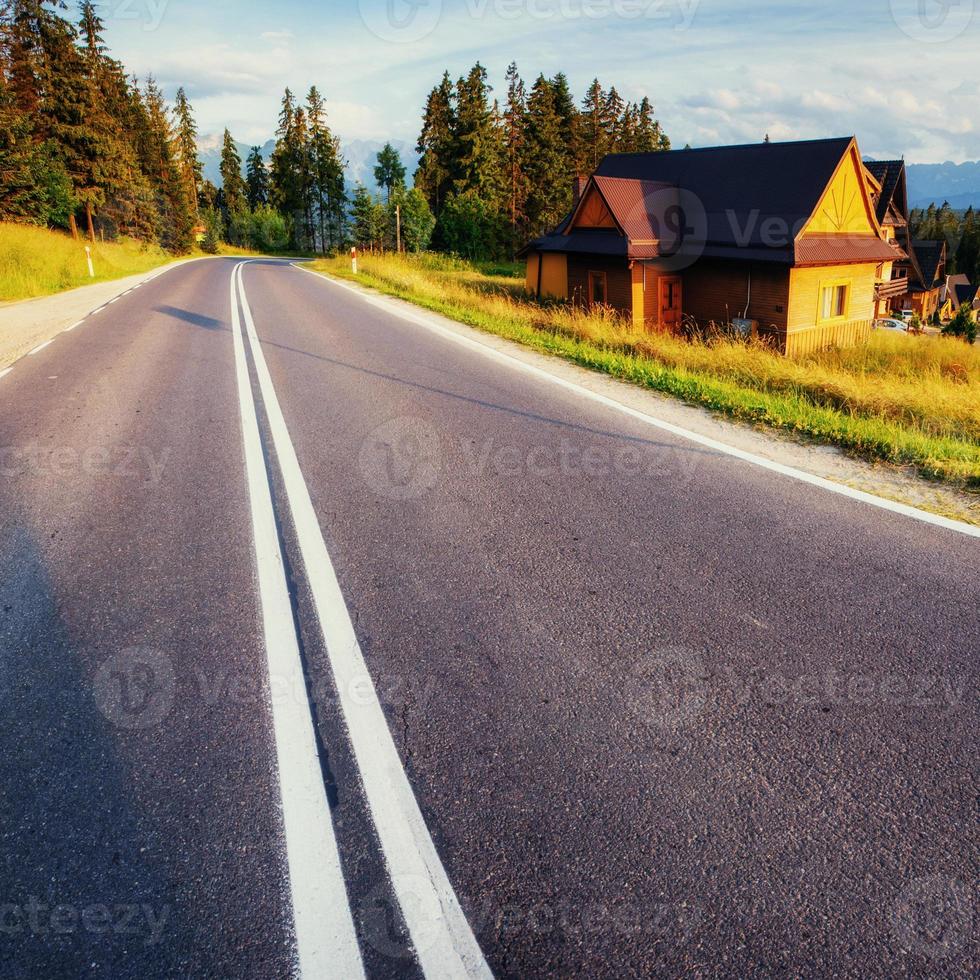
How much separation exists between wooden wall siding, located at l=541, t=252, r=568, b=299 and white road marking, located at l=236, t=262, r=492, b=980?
1028 inches

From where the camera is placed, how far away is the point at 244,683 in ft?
10.3

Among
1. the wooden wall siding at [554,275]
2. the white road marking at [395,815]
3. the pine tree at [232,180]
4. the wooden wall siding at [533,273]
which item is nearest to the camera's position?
the white road marking at [395,815]

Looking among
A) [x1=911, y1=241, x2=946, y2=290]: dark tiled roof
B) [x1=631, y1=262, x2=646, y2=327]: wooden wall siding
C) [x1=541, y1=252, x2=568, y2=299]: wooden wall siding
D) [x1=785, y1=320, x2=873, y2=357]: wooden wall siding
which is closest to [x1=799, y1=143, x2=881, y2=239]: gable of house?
[x1=785, y1=320, x2=873, y2=357]: wooden wall siding

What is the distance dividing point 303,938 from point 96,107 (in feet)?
171

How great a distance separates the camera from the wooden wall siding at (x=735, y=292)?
21984 mm

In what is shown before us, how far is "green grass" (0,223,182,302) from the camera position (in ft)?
72.6

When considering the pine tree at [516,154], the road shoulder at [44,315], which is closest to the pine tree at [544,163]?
the pine tree at [516,154]

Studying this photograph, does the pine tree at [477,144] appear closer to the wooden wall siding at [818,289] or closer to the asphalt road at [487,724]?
the wooden wall siding at [818,289]

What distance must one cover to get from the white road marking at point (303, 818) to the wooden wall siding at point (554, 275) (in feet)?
85.9

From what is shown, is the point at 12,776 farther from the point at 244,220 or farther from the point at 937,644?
the point at 244,220

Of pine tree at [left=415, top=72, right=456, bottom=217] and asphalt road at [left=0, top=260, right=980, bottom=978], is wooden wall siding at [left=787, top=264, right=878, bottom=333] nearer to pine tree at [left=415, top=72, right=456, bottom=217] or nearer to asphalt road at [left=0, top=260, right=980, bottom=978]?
asphalt road at [left=0, top=260, right=980, bottom=978]

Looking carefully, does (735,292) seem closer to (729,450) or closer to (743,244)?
(743,244)

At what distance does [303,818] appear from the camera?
2.41m

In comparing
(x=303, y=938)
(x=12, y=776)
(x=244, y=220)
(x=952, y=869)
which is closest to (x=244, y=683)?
(x=12, y=776)
